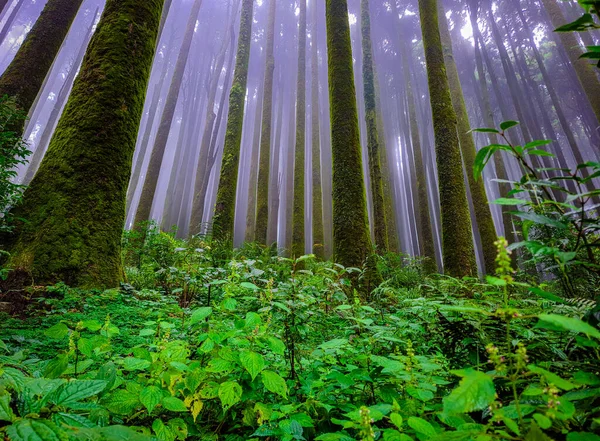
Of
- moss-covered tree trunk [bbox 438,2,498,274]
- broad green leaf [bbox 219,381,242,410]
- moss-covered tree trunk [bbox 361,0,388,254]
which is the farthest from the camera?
moss-covered tree trunk [bbox 361,0,388,254]

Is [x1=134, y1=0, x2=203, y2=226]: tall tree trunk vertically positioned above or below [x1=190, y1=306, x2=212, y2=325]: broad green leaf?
above

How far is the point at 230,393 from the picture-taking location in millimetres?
1236

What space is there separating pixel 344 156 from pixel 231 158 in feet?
13.6

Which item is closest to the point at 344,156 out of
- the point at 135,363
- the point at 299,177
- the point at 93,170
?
the point at 93,170

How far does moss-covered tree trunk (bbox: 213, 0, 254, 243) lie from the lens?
742 cm

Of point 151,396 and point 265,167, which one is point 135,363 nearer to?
point 151,396

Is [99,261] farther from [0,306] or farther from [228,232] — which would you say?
[228,232]

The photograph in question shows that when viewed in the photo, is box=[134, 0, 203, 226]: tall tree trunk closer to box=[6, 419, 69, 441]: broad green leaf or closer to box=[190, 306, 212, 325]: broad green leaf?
box=[190, 306, 212, 325]: broad green leaf

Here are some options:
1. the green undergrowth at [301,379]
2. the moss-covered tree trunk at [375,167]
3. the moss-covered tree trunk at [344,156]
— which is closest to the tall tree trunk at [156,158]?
the moss-covered tree trunk at [344,156]

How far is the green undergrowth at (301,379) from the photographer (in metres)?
0.72

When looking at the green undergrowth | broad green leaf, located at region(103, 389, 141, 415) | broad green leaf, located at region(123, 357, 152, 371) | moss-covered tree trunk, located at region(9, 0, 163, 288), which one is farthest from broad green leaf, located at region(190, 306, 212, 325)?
moss-covered tree trunk, located at region(9, 0, 163, 288)

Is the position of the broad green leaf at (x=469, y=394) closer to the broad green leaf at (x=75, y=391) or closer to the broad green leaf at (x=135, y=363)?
the broad green leaf at (x=75, y=391)

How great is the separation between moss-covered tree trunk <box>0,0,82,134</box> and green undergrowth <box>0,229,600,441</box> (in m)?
4.50

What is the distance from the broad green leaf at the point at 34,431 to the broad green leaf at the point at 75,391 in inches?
4.2
